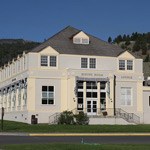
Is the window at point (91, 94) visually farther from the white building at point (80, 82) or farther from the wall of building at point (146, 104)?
the wall of building at point (146, 104)

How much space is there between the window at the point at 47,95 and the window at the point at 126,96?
9.72 meters

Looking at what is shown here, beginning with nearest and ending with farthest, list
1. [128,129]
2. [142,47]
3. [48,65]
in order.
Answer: [128,129] < [48,65] < [142,47]

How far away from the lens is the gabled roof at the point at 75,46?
6385cm

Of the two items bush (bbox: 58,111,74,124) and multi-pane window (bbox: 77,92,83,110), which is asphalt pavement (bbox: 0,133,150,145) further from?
multi-pane window (bbox: 77,92,83,110)

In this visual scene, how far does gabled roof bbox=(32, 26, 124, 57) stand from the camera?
63.8 m

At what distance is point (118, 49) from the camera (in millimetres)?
67750

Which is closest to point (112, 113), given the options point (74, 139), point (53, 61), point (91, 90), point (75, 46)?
point (91, 90)

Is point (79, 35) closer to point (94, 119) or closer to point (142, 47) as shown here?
point (94, 119)

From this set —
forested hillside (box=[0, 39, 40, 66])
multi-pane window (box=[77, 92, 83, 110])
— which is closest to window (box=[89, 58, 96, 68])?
multi-pane window (box=[77, 92, 83, 110])

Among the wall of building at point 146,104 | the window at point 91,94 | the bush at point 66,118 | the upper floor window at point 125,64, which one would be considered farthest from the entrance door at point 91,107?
the wall of building at point 146,104

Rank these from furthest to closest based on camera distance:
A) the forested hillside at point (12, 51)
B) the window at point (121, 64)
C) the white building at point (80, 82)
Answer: the forested hillside at point (12, 51) → the window at point (121, 64) → the white building at point (80, 82)

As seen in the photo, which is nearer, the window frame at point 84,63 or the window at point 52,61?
the window at point 52,61

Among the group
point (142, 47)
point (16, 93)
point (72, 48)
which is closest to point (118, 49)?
point (72, 48)

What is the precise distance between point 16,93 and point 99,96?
40.6 feet
